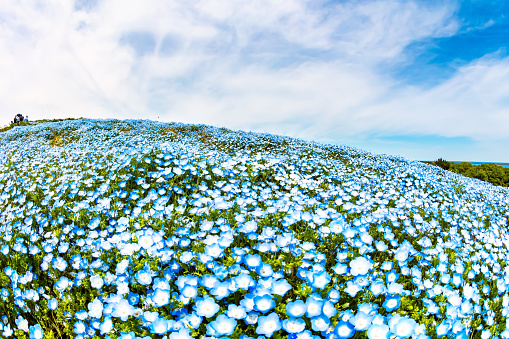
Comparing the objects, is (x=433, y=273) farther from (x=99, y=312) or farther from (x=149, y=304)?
(x=99, y=312)

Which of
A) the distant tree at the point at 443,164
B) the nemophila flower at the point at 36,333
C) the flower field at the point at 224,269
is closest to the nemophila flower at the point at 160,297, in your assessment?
the flower field at the point at 224,269

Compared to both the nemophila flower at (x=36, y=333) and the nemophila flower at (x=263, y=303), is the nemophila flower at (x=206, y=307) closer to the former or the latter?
the nemophila flower at (x=263, y=303)

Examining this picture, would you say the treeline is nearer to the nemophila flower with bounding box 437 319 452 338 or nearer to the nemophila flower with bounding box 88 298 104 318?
the nemophila flower with bounding box 437 319 452 338

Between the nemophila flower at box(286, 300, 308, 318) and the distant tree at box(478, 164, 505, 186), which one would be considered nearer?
the nemophila flower at box(286, 300, 308, 318)

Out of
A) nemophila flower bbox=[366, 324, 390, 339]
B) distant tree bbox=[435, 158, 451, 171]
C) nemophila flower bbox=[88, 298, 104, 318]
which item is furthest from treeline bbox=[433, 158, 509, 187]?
nemophila flower bbox=[88, 298, 104, 318]

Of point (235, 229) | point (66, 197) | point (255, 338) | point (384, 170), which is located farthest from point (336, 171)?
point (255, 338)

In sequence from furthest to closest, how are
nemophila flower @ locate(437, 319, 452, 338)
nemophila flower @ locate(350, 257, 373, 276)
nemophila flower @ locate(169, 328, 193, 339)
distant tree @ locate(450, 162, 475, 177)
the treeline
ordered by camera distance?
1. distant tree @ locate(450, 162, 475, 177)
2. the treeline
3. nemophila flower @ locate(350, 257, 373, 276)
4. nemophila flower @ locate(437, 319, 452, 338)
5. nemophila flower @ locate(169, 328, 193, 339)

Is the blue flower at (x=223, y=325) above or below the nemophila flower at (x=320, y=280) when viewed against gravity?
below
